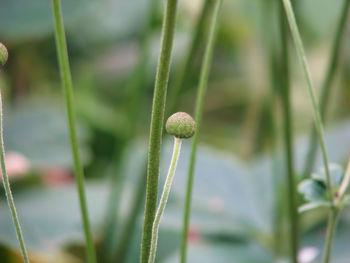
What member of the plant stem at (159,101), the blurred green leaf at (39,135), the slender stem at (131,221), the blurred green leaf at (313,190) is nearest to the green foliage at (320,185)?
the blurred green leaf at (313,190)

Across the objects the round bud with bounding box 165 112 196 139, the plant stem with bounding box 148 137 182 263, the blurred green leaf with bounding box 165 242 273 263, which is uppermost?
the round bud with bounding box 165 112 196 139

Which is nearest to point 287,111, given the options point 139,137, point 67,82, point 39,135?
point 67,82

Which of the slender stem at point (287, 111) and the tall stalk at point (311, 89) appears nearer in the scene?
the tall stalk at point (311, 89)

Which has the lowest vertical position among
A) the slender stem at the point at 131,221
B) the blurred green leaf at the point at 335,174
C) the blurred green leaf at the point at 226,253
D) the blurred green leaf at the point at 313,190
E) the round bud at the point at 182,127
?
the blurred green leaf at the point at 226,253

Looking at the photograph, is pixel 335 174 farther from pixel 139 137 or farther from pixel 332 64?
pixel 139 137

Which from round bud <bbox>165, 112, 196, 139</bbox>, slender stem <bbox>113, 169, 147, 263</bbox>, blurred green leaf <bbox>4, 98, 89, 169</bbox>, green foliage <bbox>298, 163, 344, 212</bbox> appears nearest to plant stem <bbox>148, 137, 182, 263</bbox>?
round bud <bbox>165, 112, 196, 139</bbox>

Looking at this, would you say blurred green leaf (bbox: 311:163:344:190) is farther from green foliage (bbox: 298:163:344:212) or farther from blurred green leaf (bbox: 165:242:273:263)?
blurred green leaf (bbox: 165:242:273:263)

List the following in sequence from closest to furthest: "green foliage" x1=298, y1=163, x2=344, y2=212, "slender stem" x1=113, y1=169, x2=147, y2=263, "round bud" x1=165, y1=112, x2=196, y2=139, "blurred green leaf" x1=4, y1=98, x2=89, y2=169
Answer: "round bud" x1=165, y1=112, x2=196, y2=139 → "green foliage" x1=298, y1=163, x2=344, y2=212 → "slender stem" x1=113, y1=169, x2=147, y2=263 → "blurred green leaf" x1=4, y1=98, x2=89, y2=169

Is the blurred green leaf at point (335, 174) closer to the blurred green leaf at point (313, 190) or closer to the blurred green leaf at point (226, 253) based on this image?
the blurred green leaf at point (313, 190)
